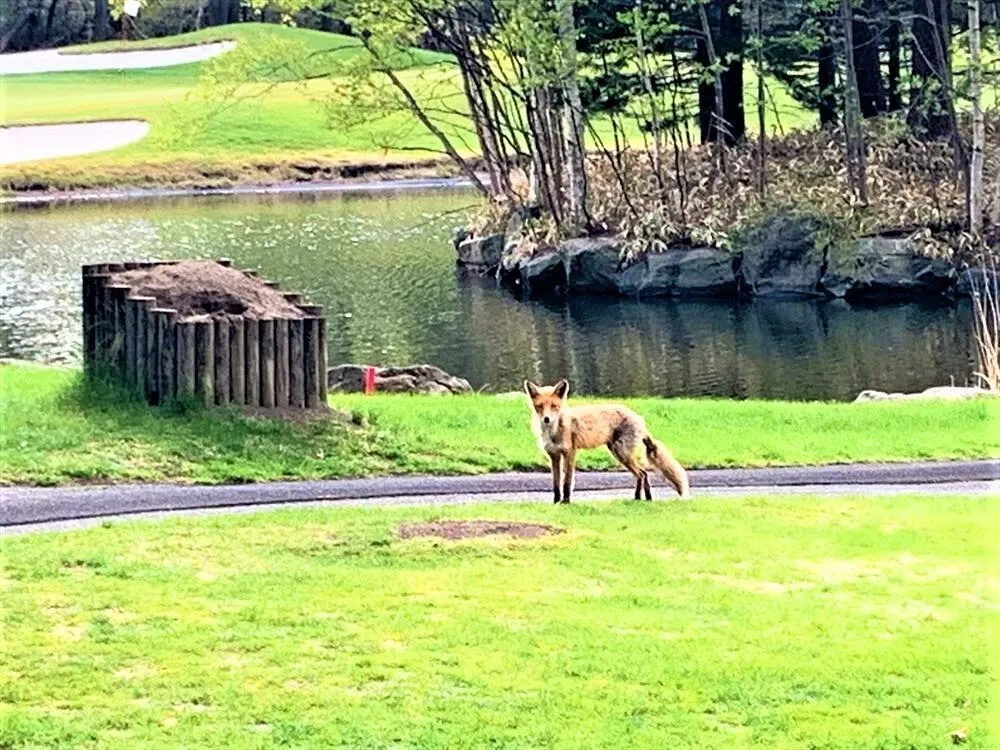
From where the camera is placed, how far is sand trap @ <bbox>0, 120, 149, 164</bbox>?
2534 inches

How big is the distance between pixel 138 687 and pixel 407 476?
7.41 meters

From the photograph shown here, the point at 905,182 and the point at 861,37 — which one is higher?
the point at 861,37

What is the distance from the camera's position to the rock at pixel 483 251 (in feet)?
132

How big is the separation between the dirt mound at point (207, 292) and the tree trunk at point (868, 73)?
2534 centimetres

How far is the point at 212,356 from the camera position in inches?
645

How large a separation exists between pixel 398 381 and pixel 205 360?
20.5 ft

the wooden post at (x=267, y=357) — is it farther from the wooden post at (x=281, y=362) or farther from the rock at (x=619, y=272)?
the rock at (x=619, y=272)

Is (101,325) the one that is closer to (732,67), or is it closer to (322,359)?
(322,359)

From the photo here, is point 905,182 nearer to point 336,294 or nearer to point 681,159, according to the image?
point 681,159

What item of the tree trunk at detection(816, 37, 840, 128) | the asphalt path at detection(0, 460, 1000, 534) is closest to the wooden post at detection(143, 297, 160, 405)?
the asphalt path at detection(0, 460, 1000, 534)

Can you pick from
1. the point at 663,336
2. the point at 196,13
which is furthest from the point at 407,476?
the point at 196,13

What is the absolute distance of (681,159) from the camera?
129 ft

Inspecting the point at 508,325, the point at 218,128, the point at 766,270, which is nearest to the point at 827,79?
the point at 766,270

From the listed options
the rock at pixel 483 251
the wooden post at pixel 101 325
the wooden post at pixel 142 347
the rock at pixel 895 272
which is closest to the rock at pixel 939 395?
the wooden post at pixel 142 347
